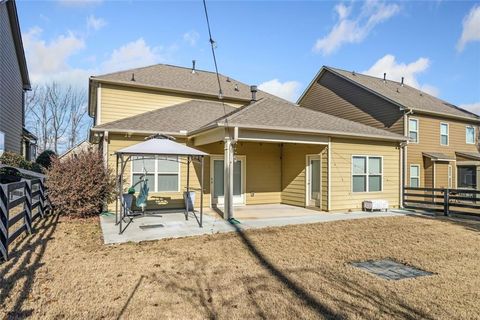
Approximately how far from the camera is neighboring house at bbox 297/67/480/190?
15.8 meters

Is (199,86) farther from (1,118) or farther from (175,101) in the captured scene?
(1,118)

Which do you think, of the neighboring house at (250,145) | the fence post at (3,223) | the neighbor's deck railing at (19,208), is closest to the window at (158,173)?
the neighboring house at (250,145)

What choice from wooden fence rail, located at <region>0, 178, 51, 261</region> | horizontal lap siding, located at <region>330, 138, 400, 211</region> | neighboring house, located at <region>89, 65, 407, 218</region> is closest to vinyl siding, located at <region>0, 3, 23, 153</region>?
neighboring house, located at <region>89, 65, 407, 218</region>

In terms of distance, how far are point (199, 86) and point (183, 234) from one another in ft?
31.6

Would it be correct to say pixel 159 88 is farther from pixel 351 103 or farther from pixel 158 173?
pixel 351 103

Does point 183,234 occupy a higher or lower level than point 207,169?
lower

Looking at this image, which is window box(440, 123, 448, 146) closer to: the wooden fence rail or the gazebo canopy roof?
the gazebo canopy roof

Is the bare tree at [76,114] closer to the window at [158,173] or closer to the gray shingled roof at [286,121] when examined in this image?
the window at [158,173]

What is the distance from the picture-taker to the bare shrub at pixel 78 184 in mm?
9617

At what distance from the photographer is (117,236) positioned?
7.38m

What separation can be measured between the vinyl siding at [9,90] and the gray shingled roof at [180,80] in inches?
213

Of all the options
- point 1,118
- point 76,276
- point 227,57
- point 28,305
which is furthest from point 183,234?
point 1,118

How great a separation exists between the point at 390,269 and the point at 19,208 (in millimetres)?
11597

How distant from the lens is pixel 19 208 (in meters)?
10.9
